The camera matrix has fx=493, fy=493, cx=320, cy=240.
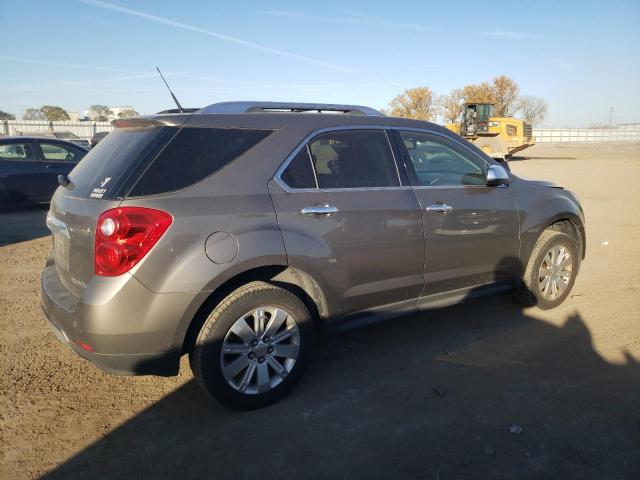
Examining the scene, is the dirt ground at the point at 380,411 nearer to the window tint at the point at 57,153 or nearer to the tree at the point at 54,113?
the window tint at the point at 57,153

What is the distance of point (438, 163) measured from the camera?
4121mm

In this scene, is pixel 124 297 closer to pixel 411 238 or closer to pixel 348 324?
pixel 348 324

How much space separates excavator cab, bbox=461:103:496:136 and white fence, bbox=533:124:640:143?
38736 millimetres

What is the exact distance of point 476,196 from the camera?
159 inches

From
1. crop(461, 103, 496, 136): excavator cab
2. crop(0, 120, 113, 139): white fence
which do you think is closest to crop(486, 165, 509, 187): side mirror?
crop(461, 103, 496, 136): excavator cab

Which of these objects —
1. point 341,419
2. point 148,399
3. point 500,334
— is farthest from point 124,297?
point 500,334

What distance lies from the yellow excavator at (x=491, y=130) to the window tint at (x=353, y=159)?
24000 millimetres

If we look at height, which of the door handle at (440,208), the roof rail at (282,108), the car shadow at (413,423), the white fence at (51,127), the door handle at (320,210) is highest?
the white fence at (51,127)

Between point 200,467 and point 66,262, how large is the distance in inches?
58.2

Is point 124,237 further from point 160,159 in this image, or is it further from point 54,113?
point 54,113

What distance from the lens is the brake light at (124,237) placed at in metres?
2.64

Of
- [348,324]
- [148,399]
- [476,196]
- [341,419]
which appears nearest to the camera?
[341,419]

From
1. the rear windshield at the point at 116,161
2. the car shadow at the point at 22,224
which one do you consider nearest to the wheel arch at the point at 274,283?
the rear windshield at the point at 116,161

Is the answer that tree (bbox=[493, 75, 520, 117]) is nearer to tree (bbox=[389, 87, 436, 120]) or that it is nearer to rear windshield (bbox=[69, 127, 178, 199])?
tree (bbox=[389, 87, 436, 120])
